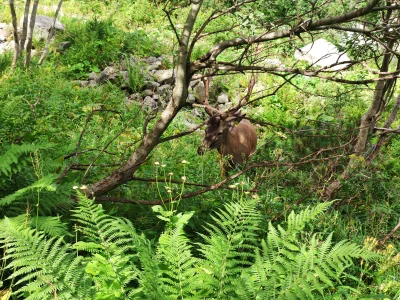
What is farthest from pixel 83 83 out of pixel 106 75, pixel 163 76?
pixel 163 76

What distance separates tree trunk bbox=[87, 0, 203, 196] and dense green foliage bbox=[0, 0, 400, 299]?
0.17 meters

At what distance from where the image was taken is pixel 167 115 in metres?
3.48

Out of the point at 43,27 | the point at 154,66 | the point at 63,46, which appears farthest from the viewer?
the point at 43,27

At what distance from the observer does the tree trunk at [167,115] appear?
129 inches

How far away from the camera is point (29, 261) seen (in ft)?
7.00

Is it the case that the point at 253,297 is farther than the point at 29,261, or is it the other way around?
the point at 253,297

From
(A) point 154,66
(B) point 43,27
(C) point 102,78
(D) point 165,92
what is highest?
(B) point 43,27

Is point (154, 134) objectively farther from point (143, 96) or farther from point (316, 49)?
point (316, 49)

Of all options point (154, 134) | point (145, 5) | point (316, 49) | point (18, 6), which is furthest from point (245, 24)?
point (18, 6)

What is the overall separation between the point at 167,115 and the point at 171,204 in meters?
0.75

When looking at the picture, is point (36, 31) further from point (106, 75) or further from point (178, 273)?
point (178, 273)

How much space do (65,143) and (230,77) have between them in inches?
218

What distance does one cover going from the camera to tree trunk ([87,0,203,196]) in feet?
10.8

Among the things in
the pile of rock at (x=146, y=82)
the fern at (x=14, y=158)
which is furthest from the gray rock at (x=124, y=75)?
the fern at (x=14, y=158)
